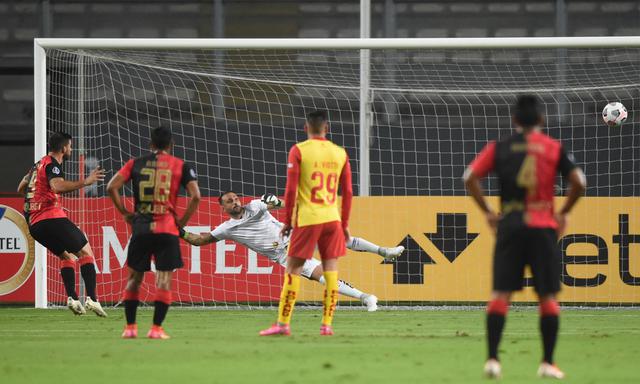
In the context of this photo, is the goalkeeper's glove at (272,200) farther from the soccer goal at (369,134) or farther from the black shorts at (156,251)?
the black shorts at (156,251)

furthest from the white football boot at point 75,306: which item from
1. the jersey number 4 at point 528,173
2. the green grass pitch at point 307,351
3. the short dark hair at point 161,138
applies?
the jersey number 4 at point 528,173

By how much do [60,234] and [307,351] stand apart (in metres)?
6.15

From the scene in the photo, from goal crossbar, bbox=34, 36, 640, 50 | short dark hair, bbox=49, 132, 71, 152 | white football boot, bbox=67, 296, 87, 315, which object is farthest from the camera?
goal crossbar, bbox=34, 36, 640, 50

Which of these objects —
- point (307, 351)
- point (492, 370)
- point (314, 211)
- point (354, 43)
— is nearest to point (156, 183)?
point (314, 211)

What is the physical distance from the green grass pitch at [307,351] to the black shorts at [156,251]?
67 cm

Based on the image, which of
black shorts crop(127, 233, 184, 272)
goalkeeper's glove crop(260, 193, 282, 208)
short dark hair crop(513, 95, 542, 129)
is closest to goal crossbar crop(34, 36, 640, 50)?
goalkeeper's glove crop(260, 193, 282, 208)

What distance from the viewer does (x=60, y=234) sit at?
15.4 meters

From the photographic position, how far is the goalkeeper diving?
625 inches

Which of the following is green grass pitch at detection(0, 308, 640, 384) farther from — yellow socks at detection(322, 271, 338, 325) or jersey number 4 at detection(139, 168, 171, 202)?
jersey number 4 at detection(139, 168, 171, 202)

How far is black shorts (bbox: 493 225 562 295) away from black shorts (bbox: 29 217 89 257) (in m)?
8.25

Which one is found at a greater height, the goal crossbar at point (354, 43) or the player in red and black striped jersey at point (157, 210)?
the goal crossbar at point (354, 43)

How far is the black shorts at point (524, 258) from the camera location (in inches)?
320

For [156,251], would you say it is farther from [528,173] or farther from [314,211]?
[528,173]

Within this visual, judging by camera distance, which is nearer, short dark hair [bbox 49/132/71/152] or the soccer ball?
short dark hair [bbox 49/132/71/152]
